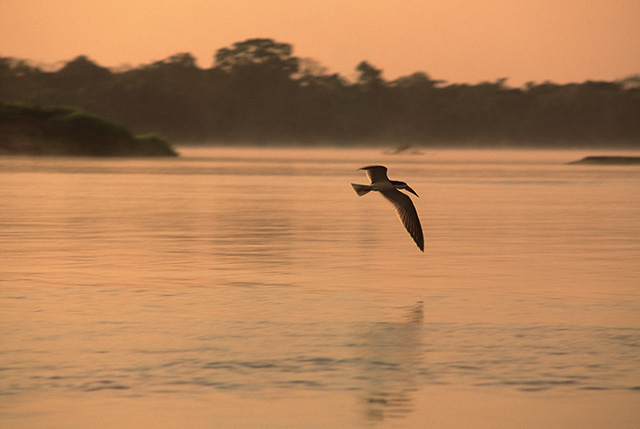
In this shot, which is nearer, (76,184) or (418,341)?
(418,341)

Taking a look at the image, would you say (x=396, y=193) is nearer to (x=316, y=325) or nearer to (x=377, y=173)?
(x=377, y=173)

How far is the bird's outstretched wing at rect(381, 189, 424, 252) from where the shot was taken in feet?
64.0

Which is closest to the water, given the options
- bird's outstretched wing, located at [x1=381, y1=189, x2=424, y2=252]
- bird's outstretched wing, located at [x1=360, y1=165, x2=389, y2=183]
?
bird's outstretched wing, located at [x1=381, y1=189, x2=424, y2=252]

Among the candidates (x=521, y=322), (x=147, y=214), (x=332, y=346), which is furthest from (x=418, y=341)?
(x=147, y=214)

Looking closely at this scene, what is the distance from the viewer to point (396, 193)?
19609 millimetres

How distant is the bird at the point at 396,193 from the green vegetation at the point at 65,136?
119 meters

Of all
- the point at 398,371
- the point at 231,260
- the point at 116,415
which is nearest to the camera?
the point at 116,415

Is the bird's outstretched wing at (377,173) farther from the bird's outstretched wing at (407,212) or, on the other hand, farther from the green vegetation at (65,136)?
the green vegetation at (65,136)

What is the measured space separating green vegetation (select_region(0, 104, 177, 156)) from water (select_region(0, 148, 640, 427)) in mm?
108251

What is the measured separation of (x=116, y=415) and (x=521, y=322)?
6632 millimetres

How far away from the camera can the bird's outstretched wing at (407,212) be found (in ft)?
64.0

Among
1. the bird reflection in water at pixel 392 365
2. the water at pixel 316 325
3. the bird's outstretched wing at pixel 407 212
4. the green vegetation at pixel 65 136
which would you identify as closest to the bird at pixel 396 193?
the bird's outstretched wing at pixel 407 212

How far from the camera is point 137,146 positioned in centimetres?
14062

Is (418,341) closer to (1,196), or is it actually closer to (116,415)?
(116,415)
